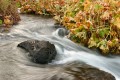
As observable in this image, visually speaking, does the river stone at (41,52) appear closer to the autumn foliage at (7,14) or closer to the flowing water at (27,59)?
the flowing water at (27,59)

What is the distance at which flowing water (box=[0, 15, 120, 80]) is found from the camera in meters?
6.59

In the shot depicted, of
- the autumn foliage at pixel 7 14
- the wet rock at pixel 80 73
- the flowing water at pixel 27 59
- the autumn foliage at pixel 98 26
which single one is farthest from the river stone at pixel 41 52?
the autumn foliage at pixel 7 14

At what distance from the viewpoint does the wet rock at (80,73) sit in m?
6.32

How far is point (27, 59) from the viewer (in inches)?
288

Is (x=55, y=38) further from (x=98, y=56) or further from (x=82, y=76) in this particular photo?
(x=82, y=76)

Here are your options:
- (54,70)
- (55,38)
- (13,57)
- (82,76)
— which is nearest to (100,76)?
(82,76)

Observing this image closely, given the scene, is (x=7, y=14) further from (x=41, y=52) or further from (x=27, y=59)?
(x=41, y=52)

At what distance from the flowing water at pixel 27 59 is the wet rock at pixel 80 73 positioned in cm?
26

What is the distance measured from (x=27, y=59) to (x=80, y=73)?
4.55ft

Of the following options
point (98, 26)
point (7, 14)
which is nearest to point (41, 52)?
point (98, 26)

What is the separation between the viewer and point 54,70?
674 cm

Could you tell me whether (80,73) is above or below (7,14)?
below

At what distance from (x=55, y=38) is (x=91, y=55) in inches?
60.4

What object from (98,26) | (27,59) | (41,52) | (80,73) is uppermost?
(98,26)
